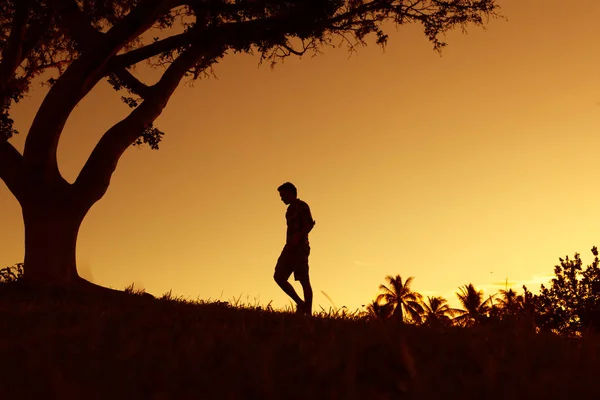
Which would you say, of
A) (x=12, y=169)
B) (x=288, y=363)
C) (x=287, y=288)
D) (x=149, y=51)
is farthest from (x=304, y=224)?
(x=288, y=363)

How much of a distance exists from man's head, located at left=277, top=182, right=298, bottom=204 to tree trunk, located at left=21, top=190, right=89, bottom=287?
3852mm

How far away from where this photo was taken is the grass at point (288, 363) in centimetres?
277

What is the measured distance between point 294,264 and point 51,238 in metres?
4.46

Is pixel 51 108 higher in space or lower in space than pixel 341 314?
higher

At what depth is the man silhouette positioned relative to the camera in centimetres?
1137

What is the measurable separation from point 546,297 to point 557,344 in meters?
30.5

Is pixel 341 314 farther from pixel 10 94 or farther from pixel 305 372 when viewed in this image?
pixel 10 94

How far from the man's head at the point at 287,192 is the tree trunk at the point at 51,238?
3.85 metres

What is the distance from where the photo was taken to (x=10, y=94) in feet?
48.3

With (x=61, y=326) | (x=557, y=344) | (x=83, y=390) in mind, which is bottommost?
(x=83, y=390)

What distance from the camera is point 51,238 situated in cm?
1226

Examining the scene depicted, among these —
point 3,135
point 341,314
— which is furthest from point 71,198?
point 341,314

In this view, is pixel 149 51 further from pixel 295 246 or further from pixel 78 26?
pixel 295 246

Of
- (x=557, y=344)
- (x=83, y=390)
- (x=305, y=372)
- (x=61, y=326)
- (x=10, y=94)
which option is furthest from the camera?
(x=10, y=94)
